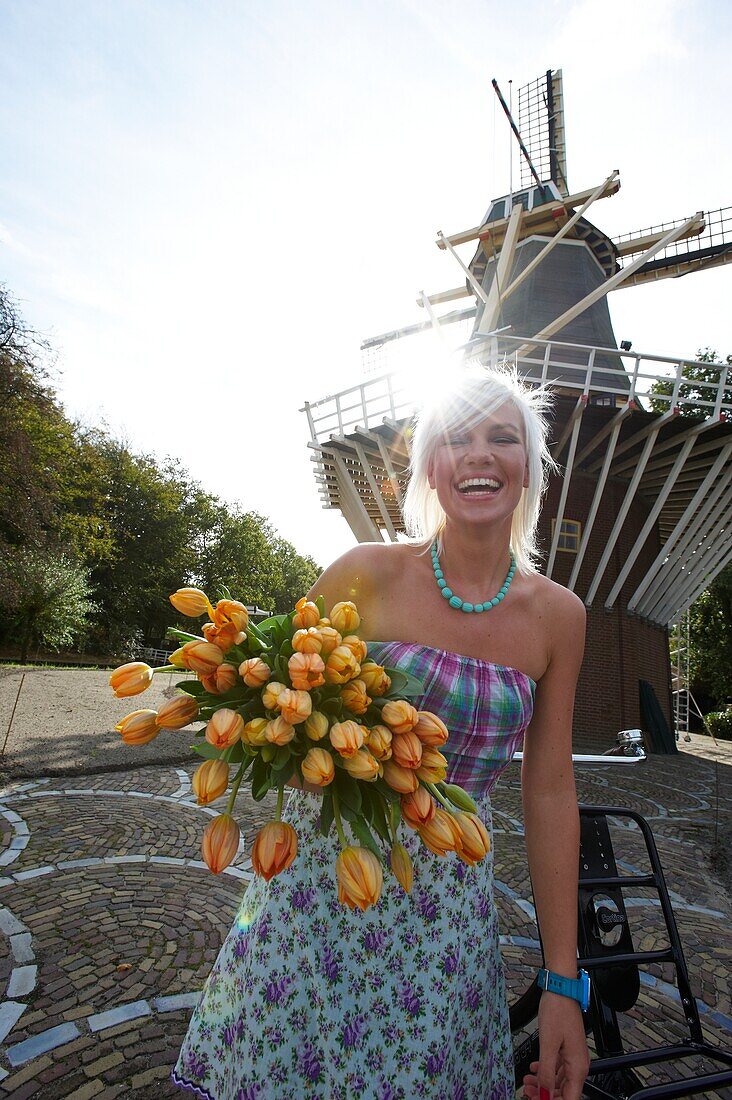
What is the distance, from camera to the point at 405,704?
93cm

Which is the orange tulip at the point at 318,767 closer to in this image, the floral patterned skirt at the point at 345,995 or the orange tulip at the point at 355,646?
the orange tulip at the point at 355,646

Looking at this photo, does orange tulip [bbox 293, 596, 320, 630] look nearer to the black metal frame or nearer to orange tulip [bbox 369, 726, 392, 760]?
orange tulip [bbox 369, 726, 392, 760]

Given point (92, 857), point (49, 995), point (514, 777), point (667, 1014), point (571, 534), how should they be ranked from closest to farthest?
1. point (49, 995)
2. point (667, 1014)
3. point (92, 857)
4. point (514, 777)
5. point (571, 534)

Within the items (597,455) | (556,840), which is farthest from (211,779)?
(597,455)

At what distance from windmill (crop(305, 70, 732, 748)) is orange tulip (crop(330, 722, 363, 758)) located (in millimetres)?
8943

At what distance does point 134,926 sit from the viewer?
140 inches

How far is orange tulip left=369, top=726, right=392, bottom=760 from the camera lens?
0.88m

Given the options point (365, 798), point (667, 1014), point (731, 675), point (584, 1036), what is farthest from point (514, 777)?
point (731, 675)

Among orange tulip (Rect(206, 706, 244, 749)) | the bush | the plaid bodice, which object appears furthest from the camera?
the bush

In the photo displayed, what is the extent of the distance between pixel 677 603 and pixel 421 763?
645 inches

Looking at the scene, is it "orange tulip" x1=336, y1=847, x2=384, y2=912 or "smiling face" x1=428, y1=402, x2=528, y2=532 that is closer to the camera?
"orange tulip" x1=336, y1=847, x2=384, y2=912

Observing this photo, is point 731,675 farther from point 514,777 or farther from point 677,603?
point 514,777

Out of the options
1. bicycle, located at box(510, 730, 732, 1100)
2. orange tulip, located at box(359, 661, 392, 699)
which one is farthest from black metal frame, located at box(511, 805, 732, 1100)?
orange tulip, located at box(359, 661, 392, 699)

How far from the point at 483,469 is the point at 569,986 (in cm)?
123
